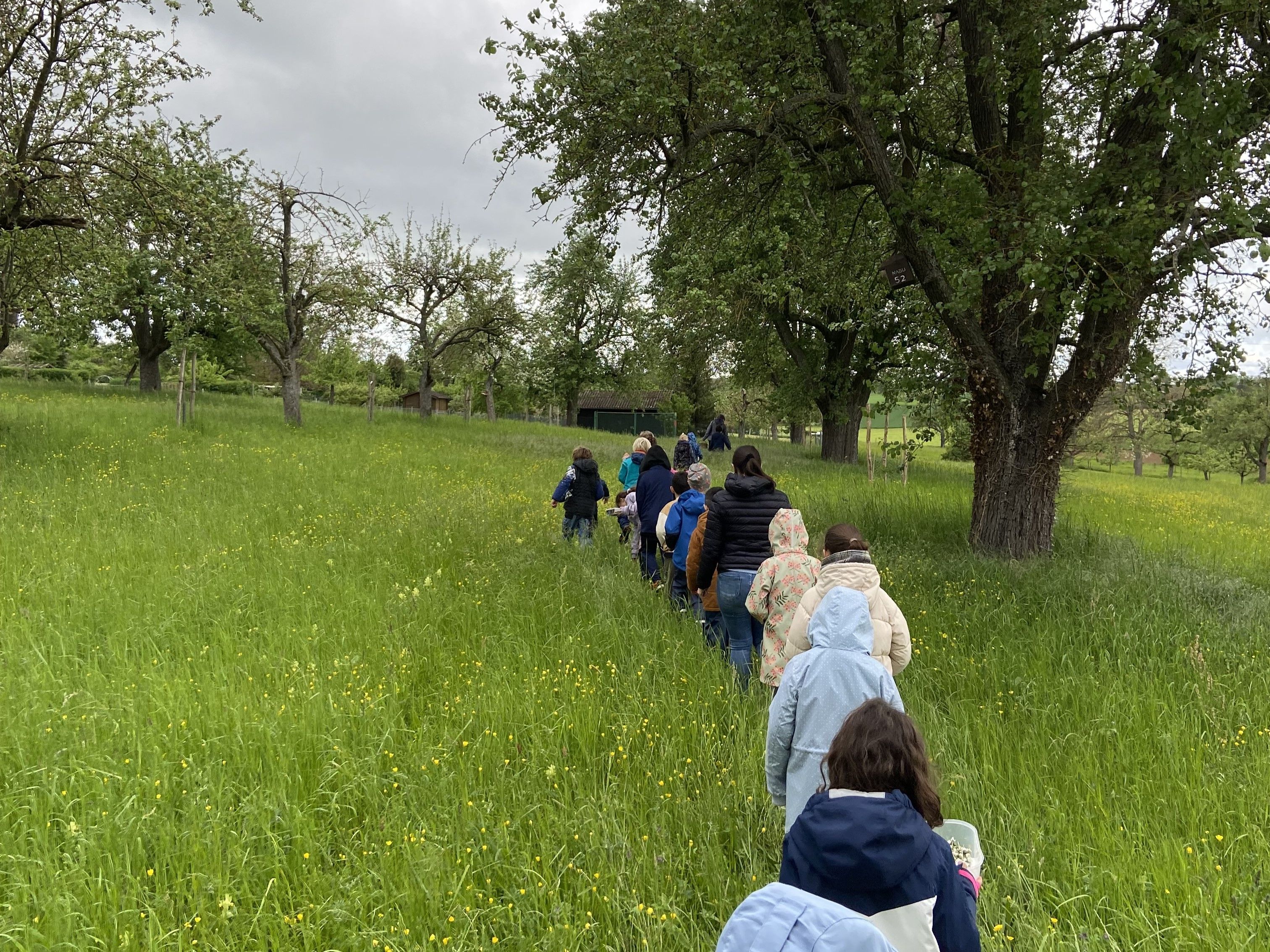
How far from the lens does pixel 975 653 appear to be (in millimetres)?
5289

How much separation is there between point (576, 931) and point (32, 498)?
33.5 feet

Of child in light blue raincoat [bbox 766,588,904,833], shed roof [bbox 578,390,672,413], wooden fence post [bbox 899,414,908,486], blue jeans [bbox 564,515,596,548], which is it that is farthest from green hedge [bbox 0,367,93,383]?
child in light blue raincoat [bbox 766,588,904,833]

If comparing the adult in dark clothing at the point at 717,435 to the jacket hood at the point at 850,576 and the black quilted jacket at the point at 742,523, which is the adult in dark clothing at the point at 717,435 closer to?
the black quilted jacket at the point at 742,523

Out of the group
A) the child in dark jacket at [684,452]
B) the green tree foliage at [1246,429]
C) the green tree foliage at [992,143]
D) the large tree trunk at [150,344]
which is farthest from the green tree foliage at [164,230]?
the green tree foliage at [1246,429]

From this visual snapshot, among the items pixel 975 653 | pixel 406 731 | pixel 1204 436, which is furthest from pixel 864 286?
pixel 1204 436

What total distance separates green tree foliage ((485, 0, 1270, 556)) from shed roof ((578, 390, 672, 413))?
43.0 metres

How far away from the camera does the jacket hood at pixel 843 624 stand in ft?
8.81

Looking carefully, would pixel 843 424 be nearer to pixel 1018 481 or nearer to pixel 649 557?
pixel 1018 481

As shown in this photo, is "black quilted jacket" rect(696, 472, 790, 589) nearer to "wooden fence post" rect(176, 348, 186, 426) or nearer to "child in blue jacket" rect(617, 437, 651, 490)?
"child in blue jacket" rect(617, 437, 651, 490)

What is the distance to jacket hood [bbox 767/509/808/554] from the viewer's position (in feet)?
12.9

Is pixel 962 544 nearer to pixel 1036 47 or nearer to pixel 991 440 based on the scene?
pixel 991 440

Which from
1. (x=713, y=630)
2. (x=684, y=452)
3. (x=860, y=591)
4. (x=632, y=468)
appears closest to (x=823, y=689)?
(x=860, y=591)

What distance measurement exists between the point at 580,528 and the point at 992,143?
689 cm

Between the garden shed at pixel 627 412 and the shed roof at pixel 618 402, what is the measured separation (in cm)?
4
